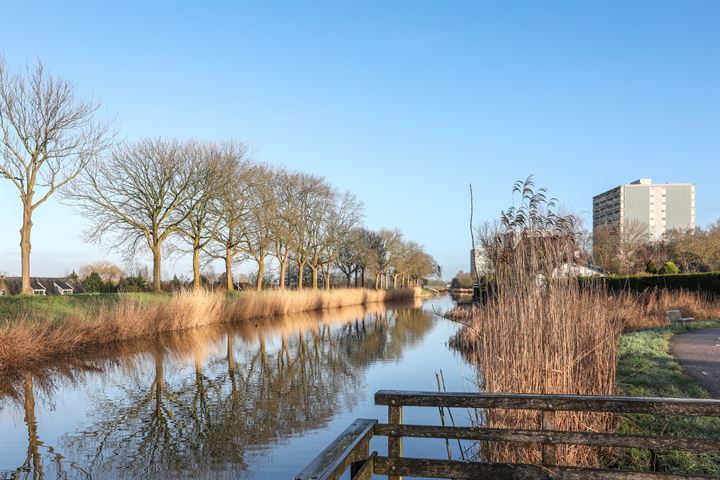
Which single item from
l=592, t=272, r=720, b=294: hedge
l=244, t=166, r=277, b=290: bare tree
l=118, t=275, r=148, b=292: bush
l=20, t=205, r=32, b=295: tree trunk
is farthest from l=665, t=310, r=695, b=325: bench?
l=118, t=275, r=148, b=292: bush

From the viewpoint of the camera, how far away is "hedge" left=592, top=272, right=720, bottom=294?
71.1ft

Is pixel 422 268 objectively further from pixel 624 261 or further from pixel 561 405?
pixel 561 405

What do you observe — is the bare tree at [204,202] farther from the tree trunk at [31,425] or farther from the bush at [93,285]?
the tree trunk at [31,425]

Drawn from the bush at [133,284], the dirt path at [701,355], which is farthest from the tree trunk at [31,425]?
the bush at [133,284]

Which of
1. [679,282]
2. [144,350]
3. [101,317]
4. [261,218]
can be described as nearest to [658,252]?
[679,282]

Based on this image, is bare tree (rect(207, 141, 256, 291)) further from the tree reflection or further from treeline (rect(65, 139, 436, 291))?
the tree reflection

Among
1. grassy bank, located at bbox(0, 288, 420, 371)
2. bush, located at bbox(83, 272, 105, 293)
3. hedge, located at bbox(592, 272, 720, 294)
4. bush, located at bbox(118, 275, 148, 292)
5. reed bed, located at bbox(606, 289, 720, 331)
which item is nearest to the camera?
grassy bank, located at bbox(0, 288, 420, 371)

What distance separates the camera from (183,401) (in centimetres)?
933

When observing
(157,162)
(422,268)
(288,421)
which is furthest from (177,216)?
(422,268)

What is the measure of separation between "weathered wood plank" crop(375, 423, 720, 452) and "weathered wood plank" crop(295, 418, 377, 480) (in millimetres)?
169

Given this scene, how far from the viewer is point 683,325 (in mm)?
15422

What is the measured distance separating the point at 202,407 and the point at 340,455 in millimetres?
6731

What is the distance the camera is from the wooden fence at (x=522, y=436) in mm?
3209

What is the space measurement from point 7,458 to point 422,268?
63.1 metres
